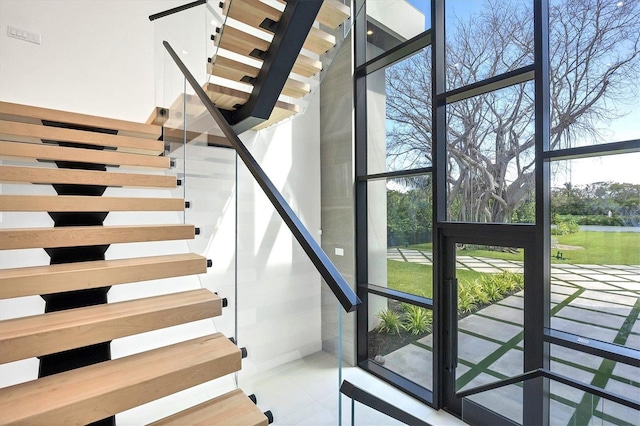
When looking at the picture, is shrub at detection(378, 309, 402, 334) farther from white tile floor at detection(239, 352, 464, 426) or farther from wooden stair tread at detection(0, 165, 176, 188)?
wooden stair tread at detection(0, 165, 176, 188)

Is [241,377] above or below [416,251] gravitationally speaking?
below

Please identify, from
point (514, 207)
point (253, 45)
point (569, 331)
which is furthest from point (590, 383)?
point (253, 45)

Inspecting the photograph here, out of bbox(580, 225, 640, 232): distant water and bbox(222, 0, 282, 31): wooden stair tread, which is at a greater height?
bbox(222, 0, 282, 31): wooden stair tread

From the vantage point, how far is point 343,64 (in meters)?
4.04

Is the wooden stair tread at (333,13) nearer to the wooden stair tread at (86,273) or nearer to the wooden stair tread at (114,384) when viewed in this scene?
the wooden stair tread at (86,273)

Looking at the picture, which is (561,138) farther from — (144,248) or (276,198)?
(144,248)

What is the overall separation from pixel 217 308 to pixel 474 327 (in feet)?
7.83

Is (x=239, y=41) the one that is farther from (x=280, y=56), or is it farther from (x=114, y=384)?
(x=114, y=384)

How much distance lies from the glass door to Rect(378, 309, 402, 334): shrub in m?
0.64

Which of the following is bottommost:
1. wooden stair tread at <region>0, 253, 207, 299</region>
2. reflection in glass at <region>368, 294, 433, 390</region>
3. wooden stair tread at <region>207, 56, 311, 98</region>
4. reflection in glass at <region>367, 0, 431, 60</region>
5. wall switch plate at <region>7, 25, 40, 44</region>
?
reflection in glass at <region>368, 294, 433, 390</region>

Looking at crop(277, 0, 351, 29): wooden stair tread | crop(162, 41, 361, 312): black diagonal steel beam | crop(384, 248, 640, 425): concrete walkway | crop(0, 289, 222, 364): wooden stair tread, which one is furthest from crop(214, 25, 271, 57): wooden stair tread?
crop(384, 248, 640, 425): concrete walkway

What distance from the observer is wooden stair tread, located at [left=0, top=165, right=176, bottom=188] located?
76.9 inches

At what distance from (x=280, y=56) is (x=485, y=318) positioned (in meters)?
2.77

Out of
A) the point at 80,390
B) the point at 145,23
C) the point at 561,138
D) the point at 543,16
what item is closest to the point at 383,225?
the point at 561,138
